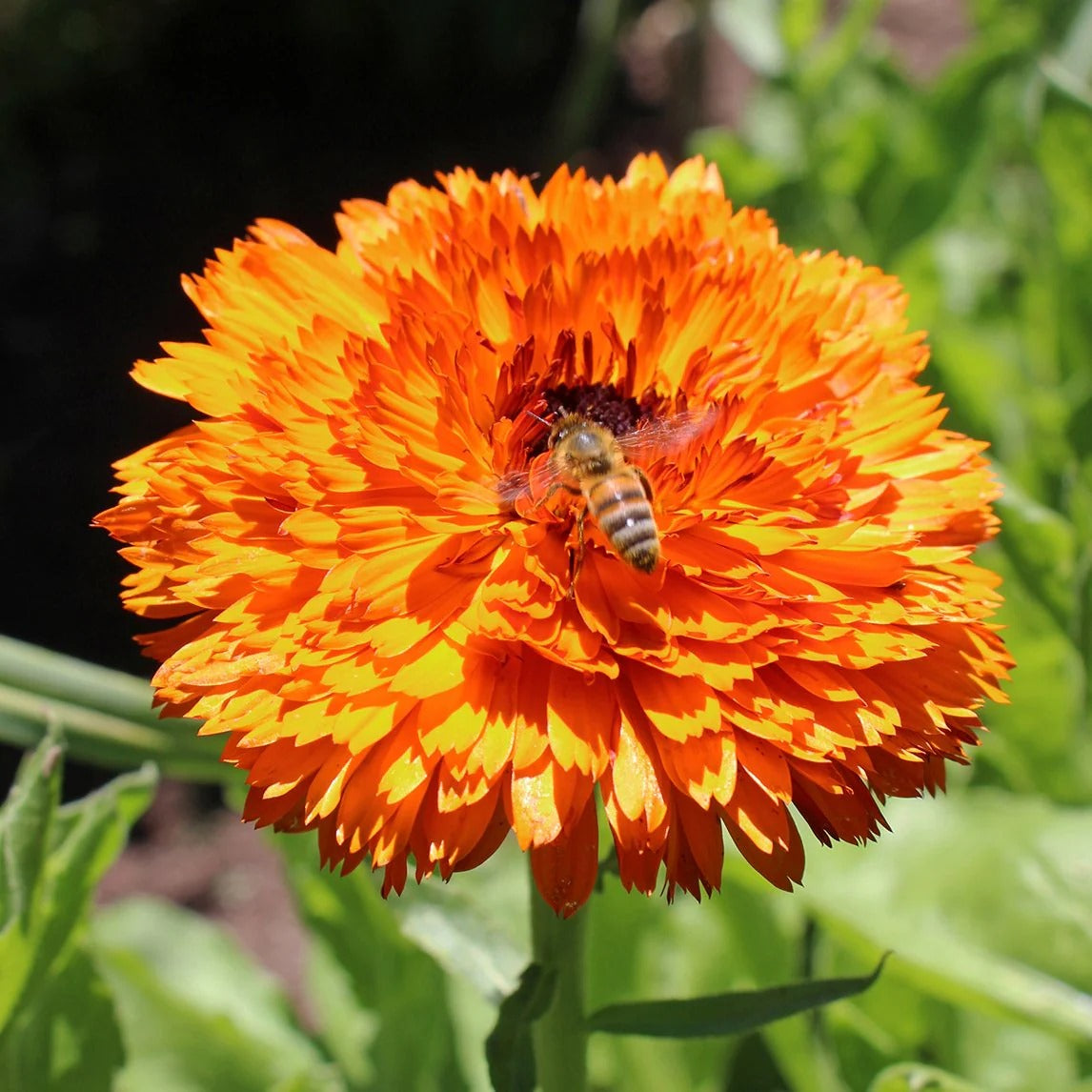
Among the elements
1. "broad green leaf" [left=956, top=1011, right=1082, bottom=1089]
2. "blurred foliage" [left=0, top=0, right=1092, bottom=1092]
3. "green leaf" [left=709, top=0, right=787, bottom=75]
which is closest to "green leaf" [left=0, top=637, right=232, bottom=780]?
"blurred foliage" [left=0, top=0, right=1092, bottom=1092]

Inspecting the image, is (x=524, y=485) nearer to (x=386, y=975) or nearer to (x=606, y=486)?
(x=606, y=486)

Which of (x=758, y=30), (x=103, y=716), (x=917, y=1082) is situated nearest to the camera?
(x=917, y=1082)

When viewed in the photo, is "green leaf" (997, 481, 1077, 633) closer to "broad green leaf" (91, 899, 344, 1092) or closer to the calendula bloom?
the calendula bloom

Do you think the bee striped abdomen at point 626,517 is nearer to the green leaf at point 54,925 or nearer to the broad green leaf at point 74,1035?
the green leaf at point 54,925

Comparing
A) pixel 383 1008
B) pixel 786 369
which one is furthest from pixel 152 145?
pixel 786 369

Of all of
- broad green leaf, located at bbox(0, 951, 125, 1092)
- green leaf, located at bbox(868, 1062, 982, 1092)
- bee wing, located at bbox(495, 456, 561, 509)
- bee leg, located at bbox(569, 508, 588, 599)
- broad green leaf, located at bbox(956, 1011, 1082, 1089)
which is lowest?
broad green leaf, located at bbox(956, 1011, 1082, 1089)

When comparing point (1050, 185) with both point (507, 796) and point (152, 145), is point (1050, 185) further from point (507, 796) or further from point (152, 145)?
point (152, 145)

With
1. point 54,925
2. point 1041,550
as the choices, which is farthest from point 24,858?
point 1041,550
